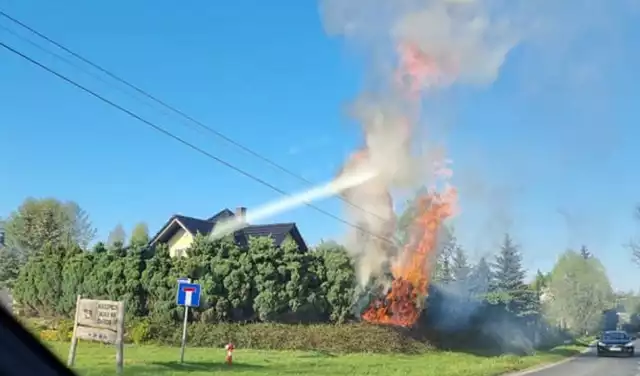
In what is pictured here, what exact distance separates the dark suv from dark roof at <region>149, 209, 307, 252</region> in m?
18.0

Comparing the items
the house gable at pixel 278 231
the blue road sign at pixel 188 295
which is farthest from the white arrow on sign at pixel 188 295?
the house gable at pixel 278 231

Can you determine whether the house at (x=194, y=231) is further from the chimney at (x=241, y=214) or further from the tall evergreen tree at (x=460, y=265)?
the tall evergreen tree at (x=460, y=265)

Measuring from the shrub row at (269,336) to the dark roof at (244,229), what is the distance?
1516 centimetres

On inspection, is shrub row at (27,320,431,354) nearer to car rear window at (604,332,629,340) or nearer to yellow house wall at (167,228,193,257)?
car rear window at (604,332,629,340)

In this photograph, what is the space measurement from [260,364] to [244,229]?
27.0 meters

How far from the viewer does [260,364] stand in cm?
1898

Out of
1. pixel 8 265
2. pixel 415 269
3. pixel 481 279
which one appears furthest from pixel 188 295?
pixel 481 279

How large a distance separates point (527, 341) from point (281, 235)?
53.8 ft

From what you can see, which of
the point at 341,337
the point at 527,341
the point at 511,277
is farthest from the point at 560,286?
the point at 341,337

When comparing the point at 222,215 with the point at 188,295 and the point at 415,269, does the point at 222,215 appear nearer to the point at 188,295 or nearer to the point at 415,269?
the point at 415,269

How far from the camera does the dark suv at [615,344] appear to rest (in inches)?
1240

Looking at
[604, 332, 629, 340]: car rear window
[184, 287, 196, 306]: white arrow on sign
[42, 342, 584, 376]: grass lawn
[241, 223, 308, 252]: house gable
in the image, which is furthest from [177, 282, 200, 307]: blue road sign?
[241, 223, 308, 252]: house gable

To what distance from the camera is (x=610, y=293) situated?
3575 inches

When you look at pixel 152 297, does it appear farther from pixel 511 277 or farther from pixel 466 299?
pixel 511 277
